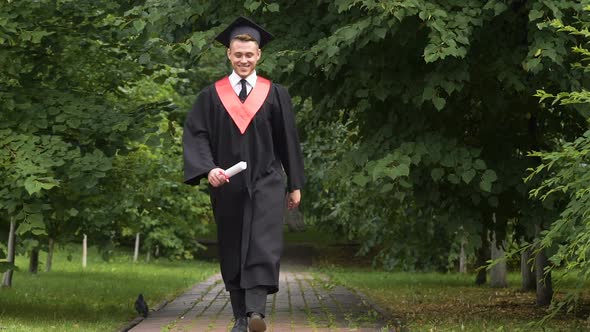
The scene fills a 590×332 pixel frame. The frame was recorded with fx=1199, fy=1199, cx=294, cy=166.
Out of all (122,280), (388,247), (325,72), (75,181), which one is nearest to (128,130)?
(75,181)

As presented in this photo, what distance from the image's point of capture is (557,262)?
28.7 feet

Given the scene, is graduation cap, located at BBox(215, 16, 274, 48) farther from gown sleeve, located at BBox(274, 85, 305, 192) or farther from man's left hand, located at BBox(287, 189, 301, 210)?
man's left hand, located at BBox(287, 189, 301, 210)

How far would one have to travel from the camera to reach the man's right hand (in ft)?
24.6

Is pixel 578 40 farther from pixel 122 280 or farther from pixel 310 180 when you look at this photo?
pixel 310 180

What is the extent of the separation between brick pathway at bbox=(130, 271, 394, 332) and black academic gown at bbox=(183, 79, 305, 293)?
256 centimetres

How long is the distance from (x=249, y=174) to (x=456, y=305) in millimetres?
7694

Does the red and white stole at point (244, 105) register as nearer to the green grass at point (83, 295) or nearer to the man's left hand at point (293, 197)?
the man's left hand at point (293, 197)

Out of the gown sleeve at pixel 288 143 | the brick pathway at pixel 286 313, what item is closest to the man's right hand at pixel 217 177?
the gown sleeve at pixel 288 143

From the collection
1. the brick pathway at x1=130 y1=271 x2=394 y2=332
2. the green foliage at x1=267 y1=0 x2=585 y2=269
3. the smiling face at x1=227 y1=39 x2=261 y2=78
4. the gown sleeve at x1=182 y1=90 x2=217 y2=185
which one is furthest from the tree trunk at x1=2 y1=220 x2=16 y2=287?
the smiling face at x1=227 y1=39 x2=261 y2=78

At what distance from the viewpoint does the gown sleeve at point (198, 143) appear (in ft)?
25.6

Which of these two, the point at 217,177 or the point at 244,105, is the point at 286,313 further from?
the point at 217,177

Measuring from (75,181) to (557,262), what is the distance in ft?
15.7

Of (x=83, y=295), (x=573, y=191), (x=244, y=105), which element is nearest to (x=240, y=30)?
(x=244, y=105)

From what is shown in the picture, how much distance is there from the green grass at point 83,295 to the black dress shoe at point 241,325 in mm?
2855
